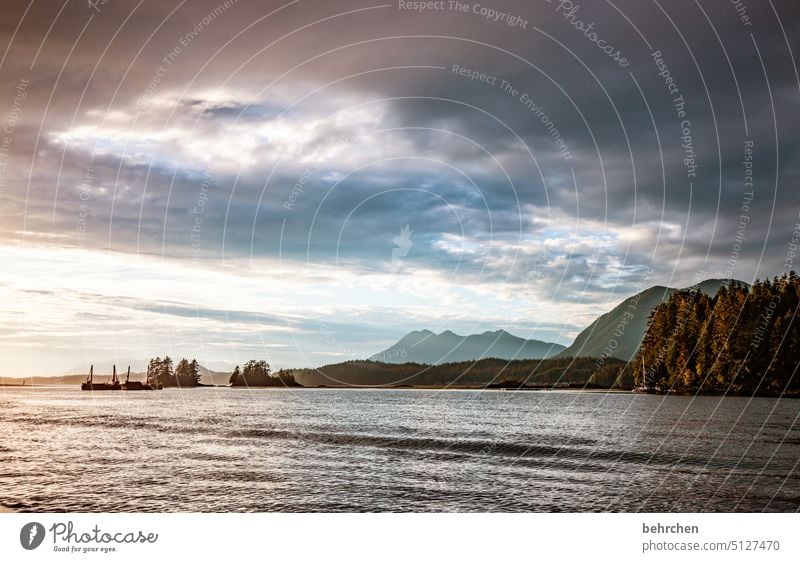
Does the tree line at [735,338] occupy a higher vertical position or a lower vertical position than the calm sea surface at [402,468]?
higher

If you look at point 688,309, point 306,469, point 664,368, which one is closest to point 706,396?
point 664,368

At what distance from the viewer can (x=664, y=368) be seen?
136m

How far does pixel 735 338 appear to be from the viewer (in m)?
109

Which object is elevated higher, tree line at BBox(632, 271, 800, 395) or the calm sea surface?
tree line at BBox(632, 271, 800, 395)

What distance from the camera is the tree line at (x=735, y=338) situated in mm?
103625

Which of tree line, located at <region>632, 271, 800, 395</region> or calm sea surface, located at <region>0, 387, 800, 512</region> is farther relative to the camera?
tree line, located at <region>632, 271, 800, 395</region>

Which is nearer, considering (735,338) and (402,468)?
(402,468)

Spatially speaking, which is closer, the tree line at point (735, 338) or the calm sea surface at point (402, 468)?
the calm sea surface at point (402, 468)

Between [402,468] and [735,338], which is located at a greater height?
[735,338]

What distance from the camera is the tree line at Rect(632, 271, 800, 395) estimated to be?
103625mm
